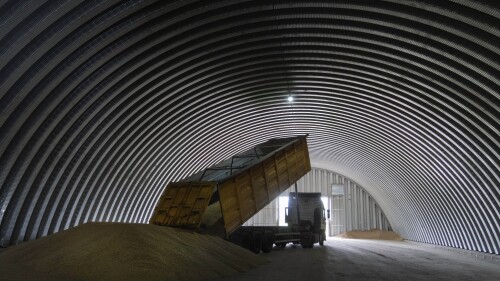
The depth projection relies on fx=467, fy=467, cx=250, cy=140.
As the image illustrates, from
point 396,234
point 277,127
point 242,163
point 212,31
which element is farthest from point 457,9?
point 396,234

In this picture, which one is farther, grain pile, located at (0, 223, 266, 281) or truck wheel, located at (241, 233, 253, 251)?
truck wheel, located at (241, 233, 253, 251)

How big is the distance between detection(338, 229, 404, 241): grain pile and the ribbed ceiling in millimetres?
11554

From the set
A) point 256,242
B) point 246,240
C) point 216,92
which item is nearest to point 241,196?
point 246,240

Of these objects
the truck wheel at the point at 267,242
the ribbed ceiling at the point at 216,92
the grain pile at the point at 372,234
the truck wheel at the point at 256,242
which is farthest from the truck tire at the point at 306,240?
the grain pile at the point at 372,234

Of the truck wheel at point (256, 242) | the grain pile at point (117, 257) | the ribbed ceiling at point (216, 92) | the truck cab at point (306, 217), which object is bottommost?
the grain pile at point (117, 257)

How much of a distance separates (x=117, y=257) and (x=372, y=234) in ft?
94.7

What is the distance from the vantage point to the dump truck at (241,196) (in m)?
13.4

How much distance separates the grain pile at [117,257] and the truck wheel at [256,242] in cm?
516

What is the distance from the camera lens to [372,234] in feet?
114

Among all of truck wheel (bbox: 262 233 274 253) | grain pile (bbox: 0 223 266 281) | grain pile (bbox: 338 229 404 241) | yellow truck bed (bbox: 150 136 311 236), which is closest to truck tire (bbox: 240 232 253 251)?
truck wheel (bbox: 262 233 274 253)

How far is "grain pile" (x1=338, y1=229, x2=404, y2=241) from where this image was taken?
3319 centimetres

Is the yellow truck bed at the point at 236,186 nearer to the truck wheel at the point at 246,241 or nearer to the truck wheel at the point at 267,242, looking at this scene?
the truck wheel at the point at 246,241

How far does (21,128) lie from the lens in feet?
35.1

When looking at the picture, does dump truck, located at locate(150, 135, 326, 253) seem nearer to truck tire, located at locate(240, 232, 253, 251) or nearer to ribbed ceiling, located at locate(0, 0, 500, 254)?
truck tire, located at locate(240, 232, 253, 251)
